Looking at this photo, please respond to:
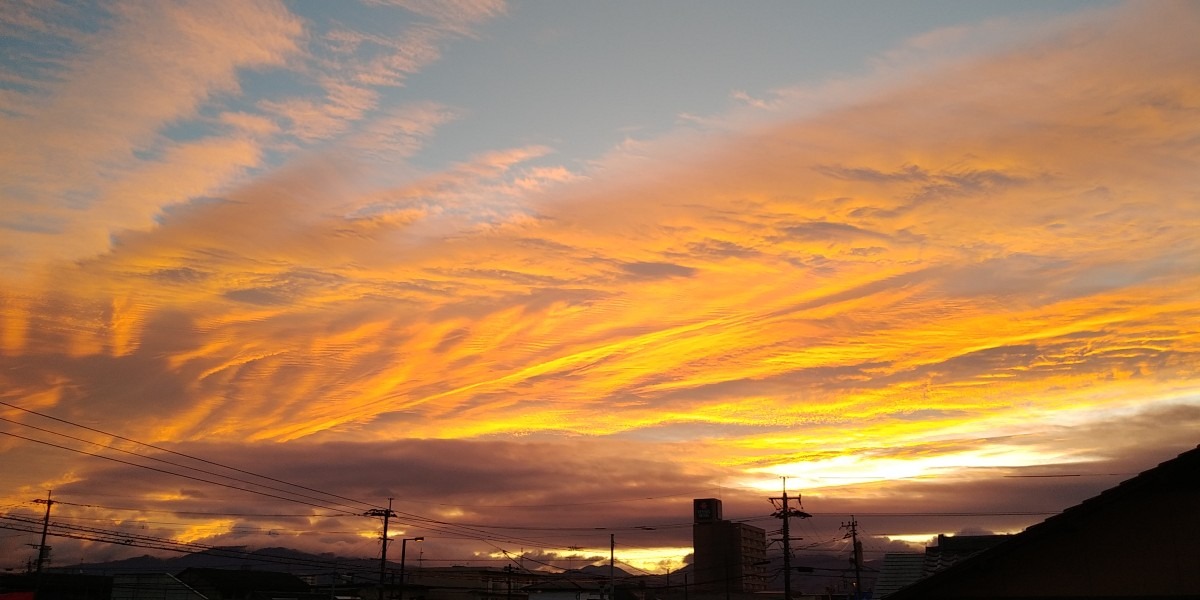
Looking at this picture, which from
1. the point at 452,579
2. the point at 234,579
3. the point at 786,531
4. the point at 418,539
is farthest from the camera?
the point at 452,579

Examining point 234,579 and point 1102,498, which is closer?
point 1102,498

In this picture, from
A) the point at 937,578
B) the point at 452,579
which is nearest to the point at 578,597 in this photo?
the point at 452,579

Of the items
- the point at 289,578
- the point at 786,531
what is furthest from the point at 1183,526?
the point at 289,578

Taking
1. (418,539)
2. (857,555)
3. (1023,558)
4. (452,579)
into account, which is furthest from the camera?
(452,579)

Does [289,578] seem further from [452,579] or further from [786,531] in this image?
[786,531]

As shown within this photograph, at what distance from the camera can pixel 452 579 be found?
17700 cm

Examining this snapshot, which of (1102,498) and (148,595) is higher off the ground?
(1102,498)

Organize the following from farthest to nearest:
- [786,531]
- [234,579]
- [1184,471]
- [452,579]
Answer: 1. [452,579]
2. [234,579]
3. [786,531]
4. [1184,471]

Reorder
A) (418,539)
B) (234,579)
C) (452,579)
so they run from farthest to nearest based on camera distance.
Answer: (452,579)
(234,579)
(418,539)

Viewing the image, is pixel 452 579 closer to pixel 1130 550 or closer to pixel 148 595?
Answer: pixel 148 595

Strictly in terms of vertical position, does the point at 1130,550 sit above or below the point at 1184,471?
below

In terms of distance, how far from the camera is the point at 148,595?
102938 mm

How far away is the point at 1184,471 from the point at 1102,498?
72.0 inches

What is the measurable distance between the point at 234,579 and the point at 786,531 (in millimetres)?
79044
